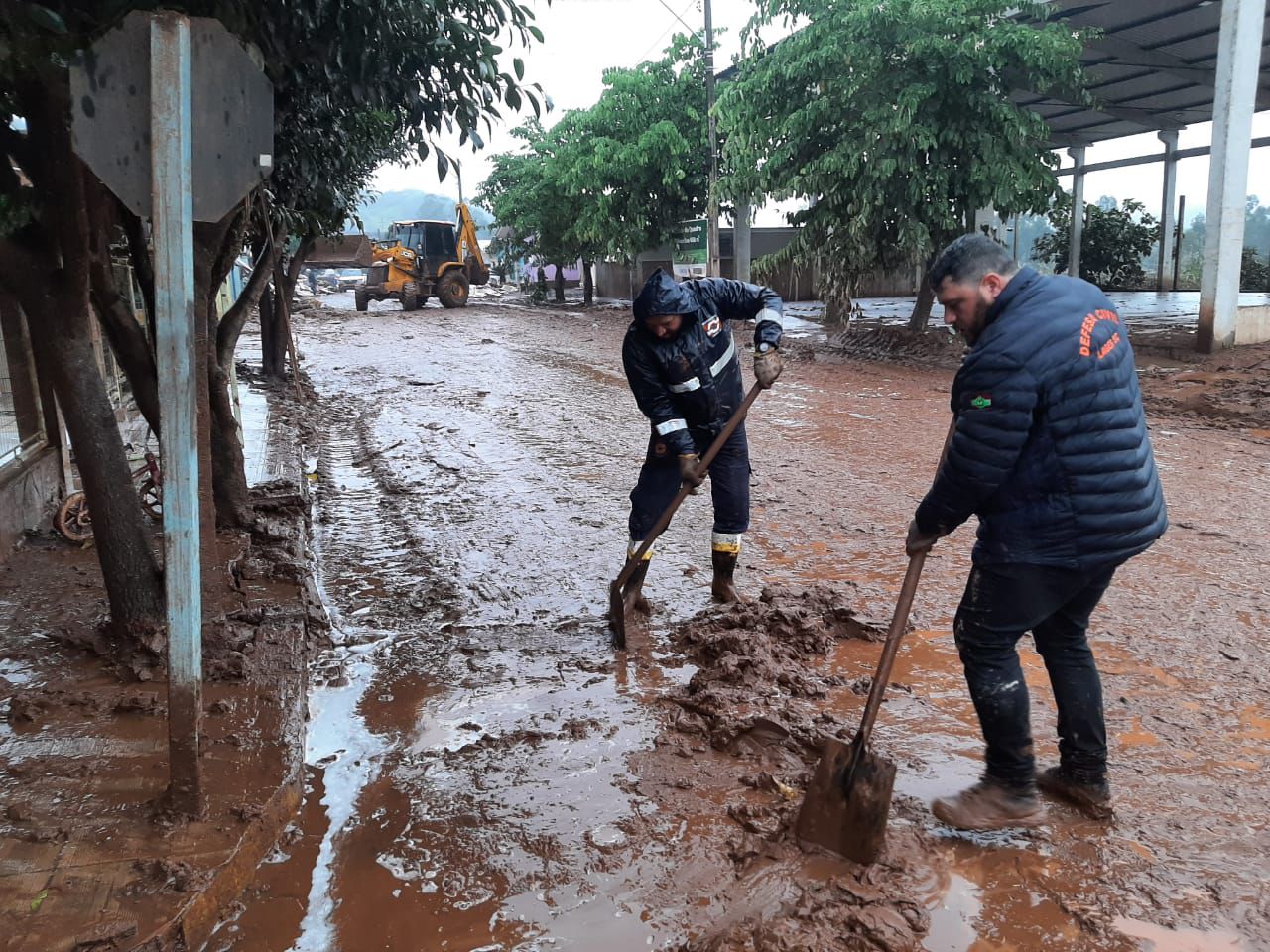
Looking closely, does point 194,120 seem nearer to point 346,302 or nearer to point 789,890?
point 789,890

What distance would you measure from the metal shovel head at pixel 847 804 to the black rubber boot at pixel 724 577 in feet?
6.66

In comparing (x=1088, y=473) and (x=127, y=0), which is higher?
(x=127, y=0)

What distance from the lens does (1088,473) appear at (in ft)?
8.64

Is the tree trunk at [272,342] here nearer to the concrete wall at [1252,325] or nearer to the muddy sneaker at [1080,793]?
the muddy sneaker at [1080,793]

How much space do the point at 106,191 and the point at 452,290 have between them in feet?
76.2

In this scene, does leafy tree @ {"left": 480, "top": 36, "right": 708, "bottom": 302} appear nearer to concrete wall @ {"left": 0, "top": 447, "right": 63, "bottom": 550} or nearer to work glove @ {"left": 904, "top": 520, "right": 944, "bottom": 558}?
concrete wall @ {"left": 0, "top": 447, "right": 63, "bottom": 550}

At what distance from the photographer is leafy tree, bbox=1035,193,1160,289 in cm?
2603

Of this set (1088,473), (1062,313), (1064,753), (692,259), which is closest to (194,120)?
(1062,313)

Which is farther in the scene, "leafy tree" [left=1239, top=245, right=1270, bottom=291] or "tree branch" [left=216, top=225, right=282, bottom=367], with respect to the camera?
"leafy tree" [left=1239, top=245, right=1270, bottom=291]

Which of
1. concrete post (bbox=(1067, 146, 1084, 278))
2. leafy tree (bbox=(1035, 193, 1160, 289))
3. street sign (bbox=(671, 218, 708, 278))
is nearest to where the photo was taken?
street sign (bbox=(671, 218, 708, 278))

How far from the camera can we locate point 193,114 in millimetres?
2469

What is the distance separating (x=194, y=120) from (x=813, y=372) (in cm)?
1157

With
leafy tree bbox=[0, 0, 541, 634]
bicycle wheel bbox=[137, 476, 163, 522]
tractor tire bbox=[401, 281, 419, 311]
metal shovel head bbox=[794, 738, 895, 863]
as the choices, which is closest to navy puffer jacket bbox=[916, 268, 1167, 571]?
metal shovel head bbox=[794, 738, 895, 863]

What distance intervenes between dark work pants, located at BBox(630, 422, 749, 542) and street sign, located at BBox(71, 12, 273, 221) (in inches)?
95.7
